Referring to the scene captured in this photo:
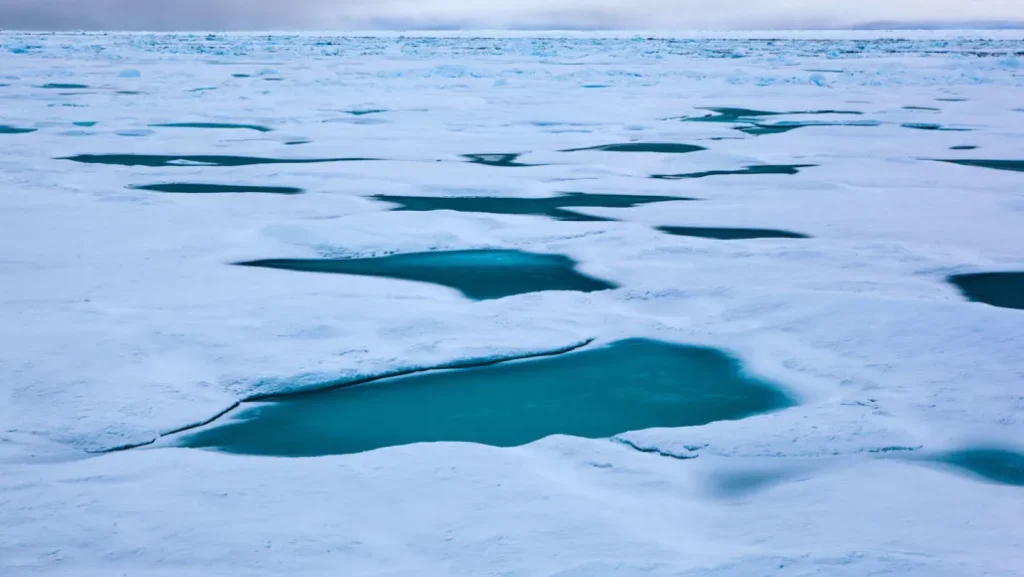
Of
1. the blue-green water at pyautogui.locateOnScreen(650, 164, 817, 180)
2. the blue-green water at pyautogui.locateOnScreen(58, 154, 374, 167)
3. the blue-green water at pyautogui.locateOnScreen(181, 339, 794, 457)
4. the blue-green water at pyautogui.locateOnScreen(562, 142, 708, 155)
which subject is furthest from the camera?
the blue-green water at pyautogui.locateOnScreen(562, 142, 708, 155)

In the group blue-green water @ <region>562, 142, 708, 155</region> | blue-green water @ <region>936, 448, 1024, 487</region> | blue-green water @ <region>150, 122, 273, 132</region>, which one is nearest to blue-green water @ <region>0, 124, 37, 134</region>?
blue-green water @ <region>150, 122, 273, 132</region>

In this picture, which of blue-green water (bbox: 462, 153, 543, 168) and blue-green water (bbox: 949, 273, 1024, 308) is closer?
blue-green water (bbox: 949, 273, 1024, 308)

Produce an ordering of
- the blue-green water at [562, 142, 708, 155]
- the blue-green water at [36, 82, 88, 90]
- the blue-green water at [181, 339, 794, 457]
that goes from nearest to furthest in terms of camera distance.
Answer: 1. the blue-green water at [181, 339, 794, 457]
2. the blue-green water at [562, 142, 708, 155]
3. the blue-green water at [36, 82, 88, 90]

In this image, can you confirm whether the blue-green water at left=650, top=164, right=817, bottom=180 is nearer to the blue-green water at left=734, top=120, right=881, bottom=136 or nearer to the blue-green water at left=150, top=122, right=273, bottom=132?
the blue-green water at left=734, top=120, right=881, bottom=136

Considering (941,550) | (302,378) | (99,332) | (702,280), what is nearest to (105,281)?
(99,332)

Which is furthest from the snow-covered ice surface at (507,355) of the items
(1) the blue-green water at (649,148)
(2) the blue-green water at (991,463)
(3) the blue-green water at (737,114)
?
(3) the blue-green water at (737,114)

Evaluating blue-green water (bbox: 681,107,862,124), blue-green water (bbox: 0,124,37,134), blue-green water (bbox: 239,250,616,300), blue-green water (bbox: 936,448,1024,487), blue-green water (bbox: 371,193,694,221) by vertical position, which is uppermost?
blue-green water (bbox: 936,448,1024,487)

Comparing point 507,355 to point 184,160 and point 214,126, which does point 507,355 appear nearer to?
point 184,160

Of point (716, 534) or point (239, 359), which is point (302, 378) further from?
point (716, 534)

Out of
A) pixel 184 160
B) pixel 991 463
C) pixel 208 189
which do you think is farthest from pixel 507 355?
pixel 184 160
